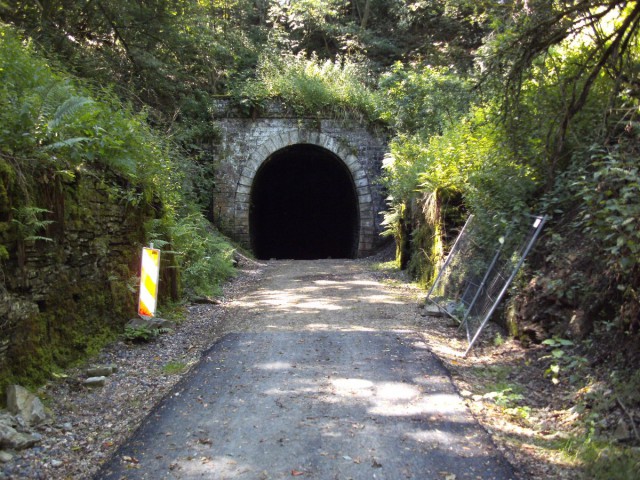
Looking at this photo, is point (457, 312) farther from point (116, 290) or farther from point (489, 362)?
point (116, 290)

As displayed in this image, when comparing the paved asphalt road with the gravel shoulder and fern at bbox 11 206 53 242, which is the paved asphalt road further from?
fern at bbox 11 206 53 242

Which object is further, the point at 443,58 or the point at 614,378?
the point at 443,58

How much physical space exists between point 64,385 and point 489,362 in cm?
402

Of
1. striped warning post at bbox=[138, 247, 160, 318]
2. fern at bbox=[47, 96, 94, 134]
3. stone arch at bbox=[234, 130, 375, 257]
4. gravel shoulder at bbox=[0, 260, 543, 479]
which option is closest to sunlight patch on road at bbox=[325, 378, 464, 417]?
gravel shoulder at bbox=[0, 260, 543, 479]

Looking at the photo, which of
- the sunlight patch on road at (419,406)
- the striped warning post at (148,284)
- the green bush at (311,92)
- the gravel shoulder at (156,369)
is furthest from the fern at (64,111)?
the green bush at (311,92)

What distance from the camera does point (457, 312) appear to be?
23.5ft

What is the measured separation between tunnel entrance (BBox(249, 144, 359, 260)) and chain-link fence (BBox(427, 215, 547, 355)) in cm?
1063

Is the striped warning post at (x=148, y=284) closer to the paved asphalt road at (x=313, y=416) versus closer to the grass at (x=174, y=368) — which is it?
the paved asphalt road at (x=313, y=416)

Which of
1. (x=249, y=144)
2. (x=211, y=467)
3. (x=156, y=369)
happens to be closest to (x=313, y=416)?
(x=211, y=467)

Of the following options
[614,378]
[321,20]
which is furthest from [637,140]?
[321,20]

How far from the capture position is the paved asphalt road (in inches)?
125

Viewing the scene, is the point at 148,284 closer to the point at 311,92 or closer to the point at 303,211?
the point at 311,92

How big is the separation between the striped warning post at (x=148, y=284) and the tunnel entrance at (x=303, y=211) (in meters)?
12.3

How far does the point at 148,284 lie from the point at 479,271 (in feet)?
13.7
